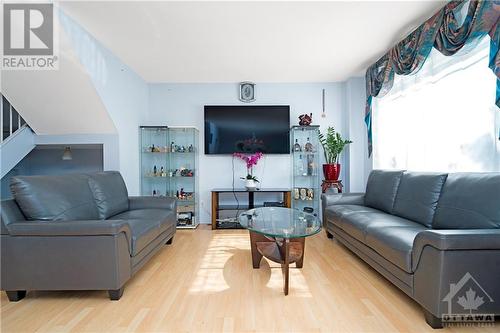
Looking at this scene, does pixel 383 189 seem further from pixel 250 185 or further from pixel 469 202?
pixel 250 185

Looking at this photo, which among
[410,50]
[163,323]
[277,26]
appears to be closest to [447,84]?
[410,50]

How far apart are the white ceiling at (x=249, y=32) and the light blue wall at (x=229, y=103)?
1.77 ft

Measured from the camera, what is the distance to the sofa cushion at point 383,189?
2793mm

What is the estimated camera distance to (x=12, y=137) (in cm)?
312

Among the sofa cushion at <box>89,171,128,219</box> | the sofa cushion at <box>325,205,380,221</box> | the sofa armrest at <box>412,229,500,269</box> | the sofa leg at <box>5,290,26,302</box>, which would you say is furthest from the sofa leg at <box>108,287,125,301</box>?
the sofa cushion at <box>325,205,380,221</box>

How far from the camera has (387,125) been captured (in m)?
3.54

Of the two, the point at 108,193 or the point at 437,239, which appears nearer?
the point at 437,239

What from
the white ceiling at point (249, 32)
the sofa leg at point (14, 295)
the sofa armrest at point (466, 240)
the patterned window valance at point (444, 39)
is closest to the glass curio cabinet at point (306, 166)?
the white ceiling at point (249, 32)

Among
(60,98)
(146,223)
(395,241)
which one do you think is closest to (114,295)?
(146,223)

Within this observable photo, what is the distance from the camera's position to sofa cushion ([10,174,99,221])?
1906 mm

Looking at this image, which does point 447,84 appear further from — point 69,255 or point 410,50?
point 69,255

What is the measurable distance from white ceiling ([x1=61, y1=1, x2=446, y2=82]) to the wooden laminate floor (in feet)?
7.96

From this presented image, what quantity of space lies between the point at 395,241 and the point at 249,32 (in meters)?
2.39

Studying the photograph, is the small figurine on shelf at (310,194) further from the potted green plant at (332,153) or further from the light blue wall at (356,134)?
the light blue wall at (356,134)
